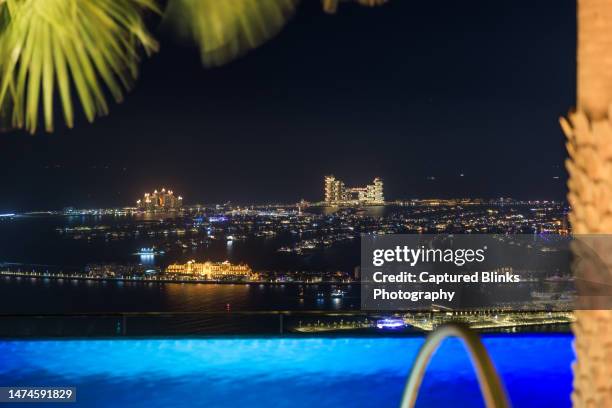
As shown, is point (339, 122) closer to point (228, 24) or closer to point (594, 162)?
point (228, 24)

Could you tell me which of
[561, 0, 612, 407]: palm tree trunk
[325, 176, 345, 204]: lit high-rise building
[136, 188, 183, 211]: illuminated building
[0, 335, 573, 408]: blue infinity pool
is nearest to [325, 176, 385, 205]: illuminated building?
[325, 176, 345, 204]: lit high-rise building

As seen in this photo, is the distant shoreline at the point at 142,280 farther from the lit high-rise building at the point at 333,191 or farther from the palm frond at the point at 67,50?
the palm frond at the point at 67,50

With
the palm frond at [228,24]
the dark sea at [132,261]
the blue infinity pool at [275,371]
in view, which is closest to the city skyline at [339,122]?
the dark sea at [132,261]

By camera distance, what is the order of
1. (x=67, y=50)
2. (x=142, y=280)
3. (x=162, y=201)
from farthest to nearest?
(x=162, y=201) → (x=142, y=280) → (x=67, y=50)

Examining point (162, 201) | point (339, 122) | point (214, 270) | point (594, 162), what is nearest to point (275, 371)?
point (594, 162)

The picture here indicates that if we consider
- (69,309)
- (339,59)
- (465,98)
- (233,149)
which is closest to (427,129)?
(465,98)

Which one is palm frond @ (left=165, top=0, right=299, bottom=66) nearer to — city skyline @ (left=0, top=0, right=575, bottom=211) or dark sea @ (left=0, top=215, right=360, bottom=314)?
city skyline @ (left=0, top=0, right=575, bottom=211)

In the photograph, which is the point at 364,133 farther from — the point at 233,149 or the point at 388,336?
the point at 388,336
